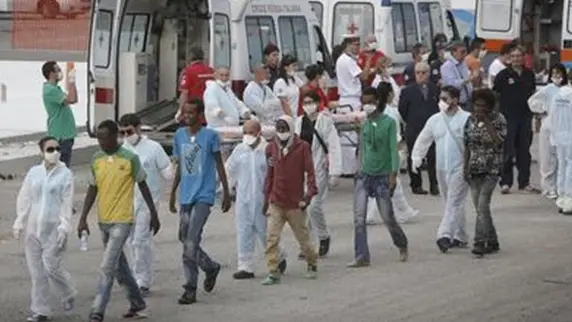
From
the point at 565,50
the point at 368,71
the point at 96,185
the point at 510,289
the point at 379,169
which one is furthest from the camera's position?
the point at 565,50

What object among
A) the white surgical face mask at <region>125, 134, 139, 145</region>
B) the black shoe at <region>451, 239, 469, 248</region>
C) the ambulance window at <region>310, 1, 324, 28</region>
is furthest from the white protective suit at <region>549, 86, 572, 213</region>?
the ambulance window at <region>310, 1, 324, 28</region>

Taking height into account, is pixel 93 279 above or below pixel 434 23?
below

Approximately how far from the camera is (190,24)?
76.1ft

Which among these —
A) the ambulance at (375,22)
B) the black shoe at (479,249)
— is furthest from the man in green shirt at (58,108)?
the ambulance at (375,22)

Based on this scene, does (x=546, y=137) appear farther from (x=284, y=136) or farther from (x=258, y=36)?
(x=284, y=136)

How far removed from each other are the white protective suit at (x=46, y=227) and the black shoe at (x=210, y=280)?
131 centimetres

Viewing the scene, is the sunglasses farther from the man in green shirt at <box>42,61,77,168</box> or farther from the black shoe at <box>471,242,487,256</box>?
the man in green shirt at <box>42,61,77,168</box>

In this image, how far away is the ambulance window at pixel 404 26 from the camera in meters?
27.9

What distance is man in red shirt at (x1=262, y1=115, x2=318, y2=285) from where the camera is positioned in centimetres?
1380

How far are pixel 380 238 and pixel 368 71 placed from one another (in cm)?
573

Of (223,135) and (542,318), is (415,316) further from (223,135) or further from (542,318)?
(223,135)

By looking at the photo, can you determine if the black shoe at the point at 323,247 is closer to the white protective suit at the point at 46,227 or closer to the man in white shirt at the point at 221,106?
the white protective suit at the point at 46,227

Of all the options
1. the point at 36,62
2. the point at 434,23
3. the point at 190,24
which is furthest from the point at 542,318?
the point at 36,62

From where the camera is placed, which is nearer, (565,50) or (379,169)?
(379,169)
